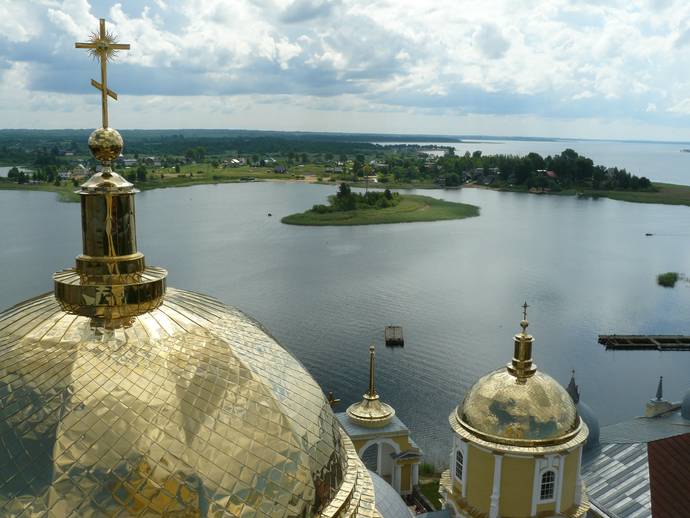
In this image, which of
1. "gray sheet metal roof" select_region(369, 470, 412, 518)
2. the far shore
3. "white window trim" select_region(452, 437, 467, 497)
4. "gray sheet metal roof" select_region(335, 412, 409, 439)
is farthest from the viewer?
the far shore

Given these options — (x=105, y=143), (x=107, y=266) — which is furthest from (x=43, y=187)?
(x=107, y=266)

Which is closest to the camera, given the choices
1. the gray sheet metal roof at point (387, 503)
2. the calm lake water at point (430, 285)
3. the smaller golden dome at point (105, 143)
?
the smaller golden dome at point (105, 143)

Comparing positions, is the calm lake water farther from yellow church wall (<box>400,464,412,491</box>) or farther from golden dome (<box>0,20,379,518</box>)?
golden dome (<box>0,20,379,518</box>)

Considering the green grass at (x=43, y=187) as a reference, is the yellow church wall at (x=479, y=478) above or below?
above

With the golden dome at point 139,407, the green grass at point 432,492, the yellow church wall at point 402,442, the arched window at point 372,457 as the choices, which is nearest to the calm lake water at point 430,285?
the green grass at point 432,492

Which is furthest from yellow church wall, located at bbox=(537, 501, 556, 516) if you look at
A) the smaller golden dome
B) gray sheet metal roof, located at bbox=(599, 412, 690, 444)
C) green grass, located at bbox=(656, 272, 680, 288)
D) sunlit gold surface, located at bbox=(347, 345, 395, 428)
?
green grass, located at bbox=(656, 272, 680, 288)

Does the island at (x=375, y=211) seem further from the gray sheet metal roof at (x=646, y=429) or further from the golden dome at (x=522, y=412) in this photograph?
the golden dome at (x=522, y=412)
